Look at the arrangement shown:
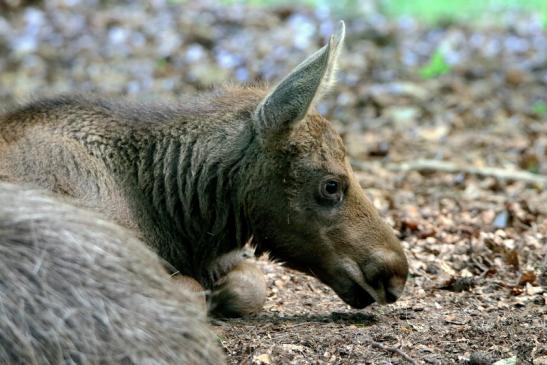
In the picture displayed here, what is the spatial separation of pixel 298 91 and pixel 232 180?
0.83 m

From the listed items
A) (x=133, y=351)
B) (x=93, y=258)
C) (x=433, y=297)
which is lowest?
(x=433, y=297)

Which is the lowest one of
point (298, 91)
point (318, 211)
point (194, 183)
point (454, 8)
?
point (318, 211)

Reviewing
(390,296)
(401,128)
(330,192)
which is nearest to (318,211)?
(330,192)

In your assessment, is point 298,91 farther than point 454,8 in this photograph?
No

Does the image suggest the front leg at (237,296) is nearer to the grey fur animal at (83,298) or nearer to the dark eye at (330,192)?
the dark eye at (330,192)

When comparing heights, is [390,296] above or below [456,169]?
above

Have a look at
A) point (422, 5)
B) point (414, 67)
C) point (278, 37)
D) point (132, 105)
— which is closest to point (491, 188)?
point (132, 105)

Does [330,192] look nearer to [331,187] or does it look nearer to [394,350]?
[331,187]

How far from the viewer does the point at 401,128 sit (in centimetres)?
1338

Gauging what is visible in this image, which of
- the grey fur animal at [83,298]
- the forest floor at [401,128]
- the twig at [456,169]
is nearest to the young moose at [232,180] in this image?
the forest floor at [401,128]

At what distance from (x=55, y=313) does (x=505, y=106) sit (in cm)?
1091

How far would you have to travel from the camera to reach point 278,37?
18.0 meters

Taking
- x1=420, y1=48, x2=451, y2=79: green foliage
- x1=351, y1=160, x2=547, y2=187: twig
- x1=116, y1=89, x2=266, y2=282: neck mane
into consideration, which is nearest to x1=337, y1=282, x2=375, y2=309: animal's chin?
x1=116, y1=89, x2=266, y2=282: neck mane

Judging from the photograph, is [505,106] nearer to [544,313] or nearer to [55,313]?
[544,313]
